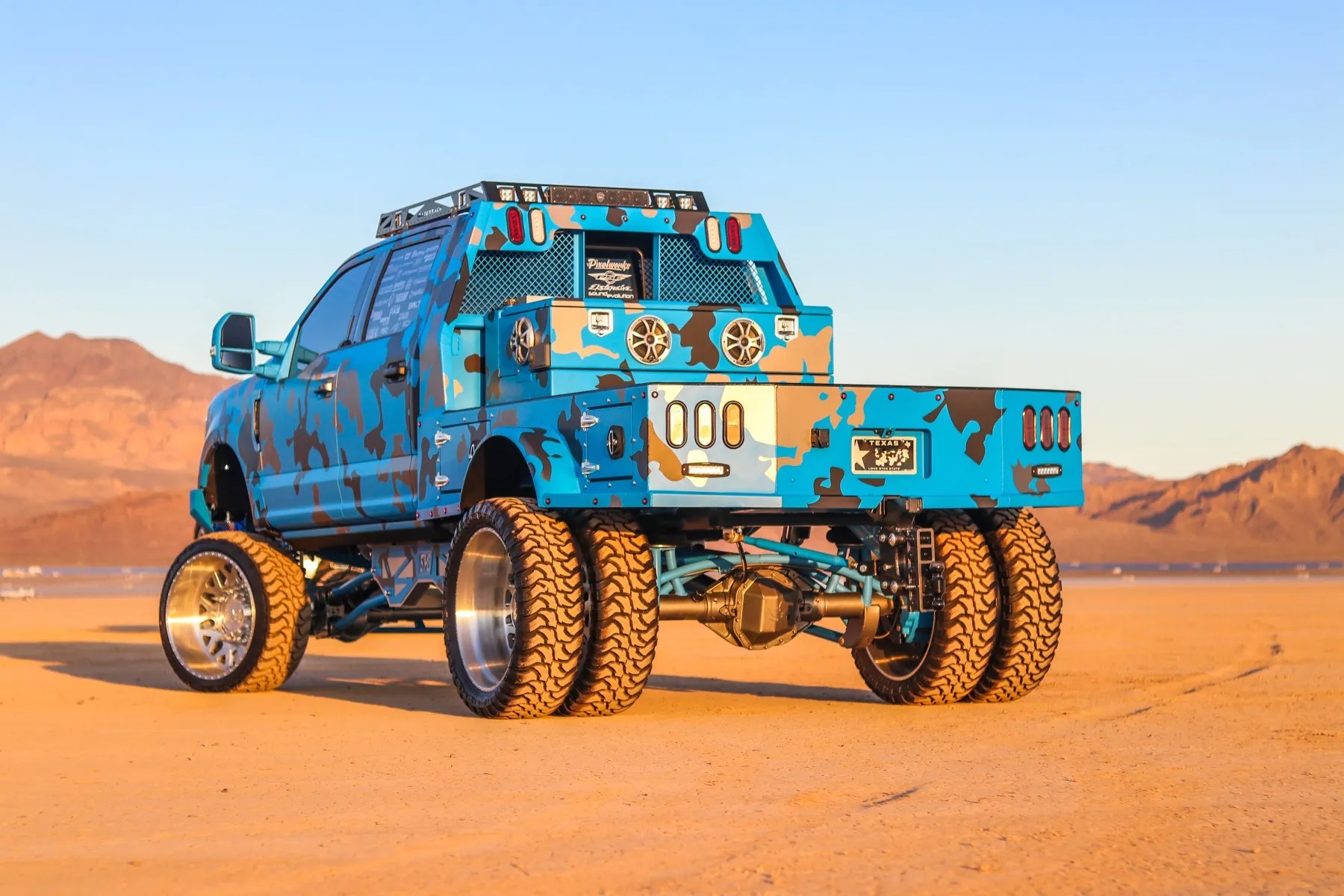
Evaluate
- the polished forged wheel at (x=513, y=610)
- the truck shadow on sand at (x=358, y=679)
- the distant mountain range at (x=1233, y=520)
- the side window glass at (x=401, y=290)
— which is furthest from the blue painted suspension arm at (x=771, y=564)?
the distant mountain range at (x=1233, y=520)

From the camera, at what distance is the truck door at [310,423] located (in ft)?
41.5

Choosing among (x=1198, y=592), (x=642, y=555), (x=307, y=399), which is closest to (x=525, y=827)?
(x=642, y=555)

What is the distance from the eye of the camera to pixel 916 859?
5.91 m

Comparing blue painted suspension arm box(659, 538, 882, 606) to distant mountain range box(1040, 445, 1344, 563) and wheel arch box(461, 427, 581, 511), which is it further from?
distant mountain range box(1040, 445, 1344, 563)

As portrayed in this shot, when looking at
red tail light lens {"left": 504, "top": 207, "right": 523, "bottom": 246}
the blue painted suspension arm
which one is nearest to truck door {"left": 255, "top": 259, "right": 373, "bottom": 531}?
red tail light lens {"left": 504, "top": 207, "right": 523, "bottom": 246}

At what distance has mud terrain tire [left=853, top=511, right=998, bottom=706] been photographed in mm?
10828

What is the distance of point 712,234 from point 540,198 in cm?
109

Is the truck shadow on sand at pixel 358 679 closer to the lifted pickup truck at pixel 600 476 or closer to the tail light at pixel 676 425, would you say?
the lifted pickup truck at pixel 600 476

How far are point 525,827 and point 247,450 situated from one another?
7.66 meters

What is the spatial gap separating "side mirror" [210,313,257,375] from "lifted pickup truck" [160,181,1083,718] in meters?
0.02

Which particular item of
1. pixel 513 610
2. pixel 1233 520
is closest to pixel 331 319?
pixel 513 610

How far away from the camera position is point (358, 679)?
1497cm

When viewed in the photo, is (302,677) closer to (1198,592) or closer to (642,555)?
(642,555)

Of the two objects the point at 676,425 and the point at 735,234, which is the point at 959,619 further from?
the point at 735,234
